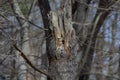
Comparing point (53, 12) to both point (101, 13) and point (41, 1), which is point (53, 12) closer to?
point (41, 1)

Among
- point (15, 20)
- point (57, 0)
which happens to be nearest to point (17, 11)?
point (15, 20)

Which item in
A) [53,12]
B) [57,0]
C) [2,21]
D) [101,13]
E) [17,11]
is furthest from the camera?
[57,0]

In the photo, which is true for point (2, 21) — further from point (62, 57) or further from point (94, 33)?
point (94, 33)

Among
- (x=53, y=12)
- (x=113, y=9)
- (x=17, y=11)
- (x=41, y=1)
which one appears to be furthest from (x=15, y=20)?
(x=53, y=12)

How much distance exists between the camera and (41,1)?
717 centimetres

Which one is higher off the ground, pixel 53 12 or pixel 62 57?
pixel 53 12

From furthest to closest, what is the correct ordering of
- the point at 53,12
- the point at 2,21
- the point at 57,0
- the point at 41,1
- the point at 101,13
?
the point at 57,0 < the point at 101,13 < the point at 41,1 < the point at 2,21 < the point at 53,12

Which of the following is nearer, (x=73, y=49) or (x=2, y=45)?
(x=73, y=49)

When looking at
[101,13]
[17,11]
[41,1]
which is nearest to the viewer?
[41,1]

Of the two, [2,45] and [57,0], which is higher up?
[57,0]

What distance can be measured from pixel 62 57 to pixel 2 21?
61.8 inches

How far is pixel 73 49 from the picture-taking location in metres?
5.94

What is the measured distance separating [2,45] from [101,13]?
2991 millimetres

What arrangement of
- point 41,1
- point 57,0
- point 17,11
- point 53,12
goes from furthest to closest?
1. point 57,0
2. point 17,11
3. point 41,1
4. point 53,12
